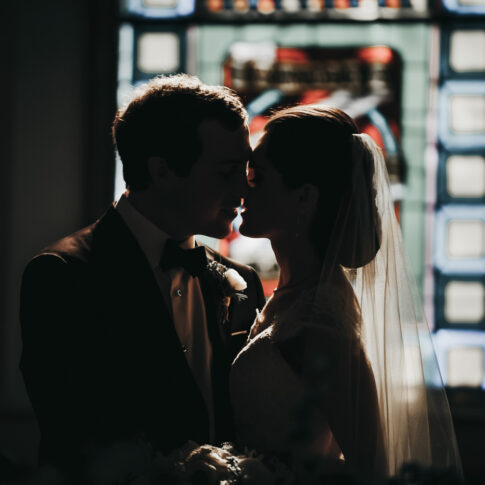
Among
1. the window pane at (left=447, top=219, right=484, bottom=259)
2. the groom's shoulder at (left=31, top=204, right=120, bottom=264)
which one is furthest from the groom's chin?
the window pane at (left=447, top=219, right=484, bottom=259)

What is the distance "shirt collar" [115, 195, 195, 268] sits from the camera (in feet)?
7.14

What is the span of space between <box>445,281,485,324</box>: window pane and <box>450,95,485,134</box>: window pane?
0.91 meters

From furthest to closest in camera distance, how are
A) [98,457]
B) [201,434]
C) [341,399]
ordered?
[201,434] < [341,399] < [98,457]

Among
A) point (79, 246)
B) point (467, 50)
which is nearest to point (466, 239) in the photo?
point (467, 50)

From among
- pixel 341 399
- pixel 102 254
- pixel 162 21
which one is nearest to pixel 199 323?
pixel 102 254

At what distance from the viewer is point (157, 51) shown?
4152 mm

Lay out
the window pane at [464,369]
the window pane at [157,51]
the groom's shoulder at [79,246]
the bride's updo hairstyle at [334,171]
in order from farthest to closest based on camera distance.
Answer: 1. the window pane at [157,51]
2. the window pane at [464,369]
3. the bride's updo hairstyle at [334,171]
4. the groom's shoulder at [79,246]

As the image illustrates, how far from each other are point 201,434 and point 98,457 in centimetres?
115

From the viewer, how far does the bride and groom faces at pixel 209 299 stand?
1898 mm

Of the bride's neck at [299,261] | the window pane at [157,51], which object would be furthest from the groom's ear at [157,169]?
the window pane at [157,51]

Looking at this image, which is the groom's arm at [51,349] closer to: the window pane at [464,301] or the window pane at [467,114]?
the window pane at [464,301]

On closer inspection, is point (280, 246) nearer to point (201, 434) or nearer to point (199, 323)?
point (199, 323)

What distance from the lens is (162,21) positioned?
13.6 ft

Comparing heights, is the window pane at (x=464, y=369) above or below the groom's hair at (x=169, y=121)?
below
